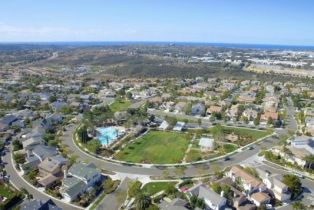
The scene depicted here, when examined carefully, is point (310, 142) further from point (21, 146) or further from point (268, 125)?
point (21, 146)

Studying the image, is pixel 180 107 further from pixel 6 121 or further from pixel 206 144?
pixel 6 121

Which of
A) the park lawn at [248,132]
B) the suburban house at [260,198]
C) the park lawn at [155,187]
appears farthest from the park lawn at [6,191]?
the park lawn at [248,132]

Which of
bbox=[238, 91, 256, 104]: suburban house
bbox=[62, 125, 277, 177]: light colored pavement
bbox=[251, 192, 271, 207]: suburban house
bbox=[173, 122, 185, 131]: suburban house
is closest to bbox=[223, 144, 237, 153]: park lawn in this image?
bbox=[62, 125, 277, 177]: light colored pavement

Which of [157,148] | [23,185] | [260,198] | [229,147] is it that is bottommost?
[23,185]

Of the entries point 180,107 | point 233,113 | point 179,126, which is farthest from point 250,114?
point 179,126

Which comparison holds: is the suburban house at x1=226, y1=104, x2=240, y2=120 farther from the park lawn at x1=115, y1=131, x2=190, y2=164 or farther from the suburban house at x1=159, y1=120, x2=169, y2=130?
the suburban house at x1=159, y1=120, x2=169, y2=130

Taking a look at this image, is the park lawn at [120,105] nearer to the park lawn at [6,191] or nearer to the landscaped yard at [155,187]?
the landscaped yard at [155,187]
